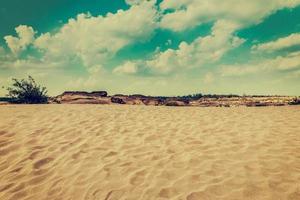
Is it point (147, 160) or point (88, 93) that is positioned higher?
point (88, 93)

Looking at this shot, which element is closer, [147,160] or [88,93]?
[147,160]

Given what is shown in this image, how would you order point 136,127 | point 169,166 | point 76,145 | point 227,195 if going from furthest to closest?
point 136,127 < point 76,145 < point 169,166 < point 227,195

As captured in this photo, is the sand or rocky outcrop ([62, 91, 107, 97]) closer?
the sand

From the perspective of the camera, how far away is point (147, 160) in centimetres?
600

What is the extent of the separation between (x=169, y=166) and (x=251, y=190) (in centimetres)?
170

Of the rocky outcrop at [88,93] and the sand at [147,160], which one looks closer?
the sand at [147,160]

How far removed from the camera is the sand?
4.66 m

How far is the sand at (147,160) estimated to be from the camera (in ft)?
15.3

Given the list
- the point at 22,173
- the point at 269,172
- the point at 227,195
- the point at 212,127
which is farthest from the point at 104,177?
the point at 212,127

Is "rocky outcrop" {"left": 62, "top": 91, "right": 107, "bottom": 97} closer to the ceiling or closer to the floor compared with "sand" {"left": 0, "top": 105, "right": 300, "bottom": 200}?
closer to the ceiling

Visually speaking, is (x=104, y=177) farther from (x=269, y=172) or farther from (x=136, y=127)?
(x=136, y=127)

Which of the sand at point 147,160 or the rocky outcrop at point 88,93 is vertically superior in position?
the rocky outcrop at point 88,93

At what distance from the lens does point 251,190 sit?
14.5 ft

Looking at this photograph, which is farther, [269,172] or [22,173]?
[22,173]
